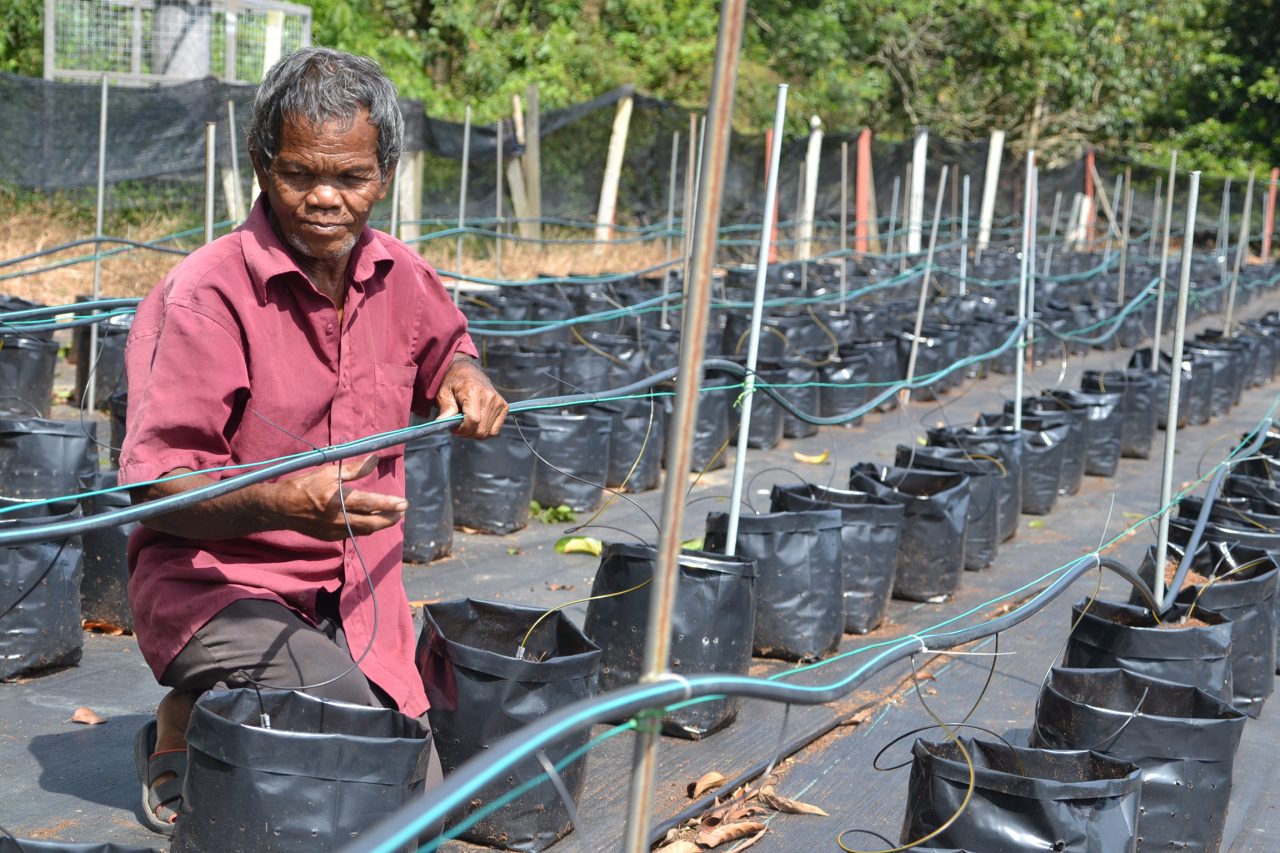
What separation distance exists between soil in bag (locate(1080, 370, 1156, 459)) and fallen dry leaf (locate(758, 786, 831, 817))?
228 inches

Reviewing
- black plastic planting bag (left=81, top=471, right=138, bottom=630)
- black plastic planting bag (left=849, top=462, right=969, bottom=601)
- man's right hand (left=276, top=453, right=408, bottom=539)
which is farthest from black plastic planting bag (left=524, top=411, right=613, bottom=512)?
man's right hand (left=276, top=453, right=408, bottom=539)

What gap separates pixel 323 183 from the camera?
2.47 m

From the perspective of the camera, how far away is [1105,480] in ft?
26.0

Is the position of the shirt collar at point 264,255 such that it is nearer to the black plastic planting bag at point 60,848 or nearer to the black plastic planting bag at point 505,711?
the black plastic planting bag at point 505,711

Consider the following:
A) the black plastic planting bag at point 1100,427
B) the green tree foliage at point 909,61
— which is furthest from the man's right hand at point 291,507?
the green tree foliage at point 909,61

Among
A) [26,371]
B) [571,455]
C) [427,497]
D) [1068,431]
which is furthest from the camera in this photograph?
[1068,431]

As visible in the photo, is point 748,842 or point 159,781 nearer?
point 159,781

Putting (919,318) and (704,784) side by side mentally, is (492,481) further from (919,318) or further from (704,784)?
(919,318)

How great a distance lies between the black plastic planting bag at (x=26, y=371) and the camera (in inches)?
247

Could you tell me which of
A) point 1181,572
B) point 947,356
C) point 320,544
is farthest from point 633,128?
point 320,544

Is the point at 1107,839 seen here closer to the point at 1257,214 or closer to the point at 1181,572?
the point at 1181,572

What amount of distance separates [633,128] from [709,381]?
943cm

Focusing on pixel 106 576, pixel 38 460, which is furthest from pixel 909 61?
pixel 106 576

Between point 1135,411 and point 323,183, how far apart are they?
7135 mm
